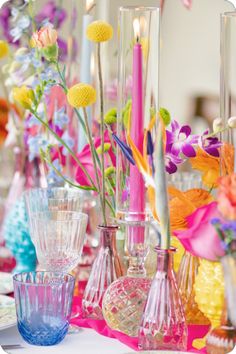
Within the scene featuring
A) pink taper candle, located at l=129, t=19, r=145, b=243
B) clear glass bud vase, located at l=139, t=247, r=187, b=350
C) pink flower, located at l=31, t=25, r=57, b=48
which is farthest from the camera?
pink flower, located at l=31, t=25, r=57, b=48

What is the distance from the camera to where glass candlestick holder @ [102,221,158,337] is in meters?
0.97

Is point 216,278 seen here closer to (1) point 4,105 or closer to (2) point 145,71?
(2) point 145,71

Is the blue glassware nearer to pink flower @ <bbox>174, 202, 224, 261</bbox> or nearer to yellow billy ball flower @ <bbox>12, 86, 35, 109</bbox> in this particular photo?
pink flower @ <bbox>174, 202, 224, 261</bbox>

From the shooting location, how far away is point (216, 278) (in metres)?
0.91

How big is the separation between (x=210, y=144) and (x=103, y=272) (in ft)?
0.68

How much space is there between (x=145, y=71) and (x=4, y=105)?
1033 millimetres

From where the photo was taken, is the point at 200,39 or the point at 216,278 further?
the point at 200,39

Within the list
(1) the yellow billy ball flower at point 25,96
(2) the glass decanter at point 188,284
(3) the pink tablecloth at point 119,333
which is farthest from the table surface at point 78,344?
(1) the yellow billy ball flower at point 25,96

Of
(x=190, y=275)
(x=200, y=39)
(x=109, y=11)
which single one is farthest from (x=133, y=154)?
(x=200, y=39)

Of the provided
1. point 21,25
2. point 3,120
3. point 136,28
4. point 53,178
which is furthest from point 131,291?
point 3,120

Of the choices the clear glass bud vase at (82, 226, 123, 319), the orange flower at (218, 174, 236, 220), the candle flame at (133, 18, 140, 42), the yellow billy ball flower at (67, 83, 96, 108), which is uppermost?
the candle flame at (133, 18, 140, 42)

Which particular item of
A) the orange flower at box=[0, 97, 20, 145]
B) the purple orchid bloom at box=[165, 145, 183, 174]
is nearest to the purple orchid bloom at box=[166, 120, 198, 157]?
the purple orchid bloom at box=[165, 145, 183, 174]

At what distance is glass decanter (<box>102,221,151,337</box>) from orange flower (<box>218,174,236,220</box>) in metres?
0.21

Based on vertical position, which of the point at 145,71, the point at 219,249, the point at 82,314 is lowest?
the point at 82,314
